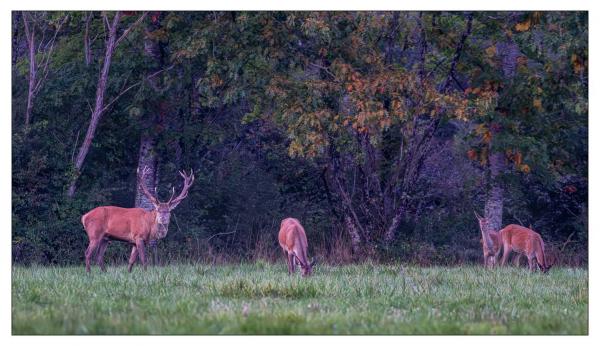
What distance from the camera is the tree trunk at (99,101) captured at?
19.1m

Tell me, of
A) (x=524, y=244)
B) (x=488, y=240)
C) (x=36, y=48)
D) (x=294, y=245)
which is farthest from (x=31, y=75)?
(x=524, y=244)

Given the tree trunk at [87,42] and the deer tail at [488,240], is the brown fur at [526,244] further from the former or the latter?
the tree trunk at [87,42]

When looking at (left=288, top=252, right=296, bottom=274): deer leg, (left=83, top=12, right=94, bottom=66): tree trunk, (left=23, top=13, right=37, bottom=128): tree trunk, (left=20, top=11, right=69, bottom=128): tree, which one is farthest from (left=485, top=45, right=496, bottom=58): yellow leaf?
(left=23, top=13, right=37, bottom=128): tree trunk

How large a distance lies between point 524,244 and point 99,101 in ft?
28.4

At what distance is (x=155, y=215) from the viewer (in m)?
16.4

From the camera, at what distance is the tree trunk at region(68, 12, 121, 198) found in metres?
19.1

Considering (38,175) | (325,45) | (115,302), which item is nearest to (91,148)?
(38,175)

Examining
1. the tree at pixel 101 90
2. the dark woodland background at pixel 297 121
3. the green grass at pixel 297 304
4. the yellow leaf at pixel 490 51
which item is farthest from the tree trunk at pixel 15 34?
the yellow leaf at pixel 490 51

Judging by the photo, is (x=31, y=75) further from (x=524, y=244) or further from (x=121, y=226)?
(x=524, y=244)

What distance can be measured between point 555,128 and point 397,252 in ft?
13.8

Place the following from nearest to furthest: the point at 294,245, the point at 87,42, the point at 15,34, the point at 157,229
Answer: the point at 294,245 → the point at 157,229 → the point at 87,42 → the point at 15,34

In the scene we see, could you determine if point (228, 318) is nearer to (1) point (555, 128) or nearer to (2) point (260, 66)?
(2) point (260, 66)

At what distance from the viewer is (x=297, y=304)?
Answer: 9.78 m

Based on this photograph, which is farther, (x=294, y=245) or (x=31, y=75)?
(x=31, y=75)
